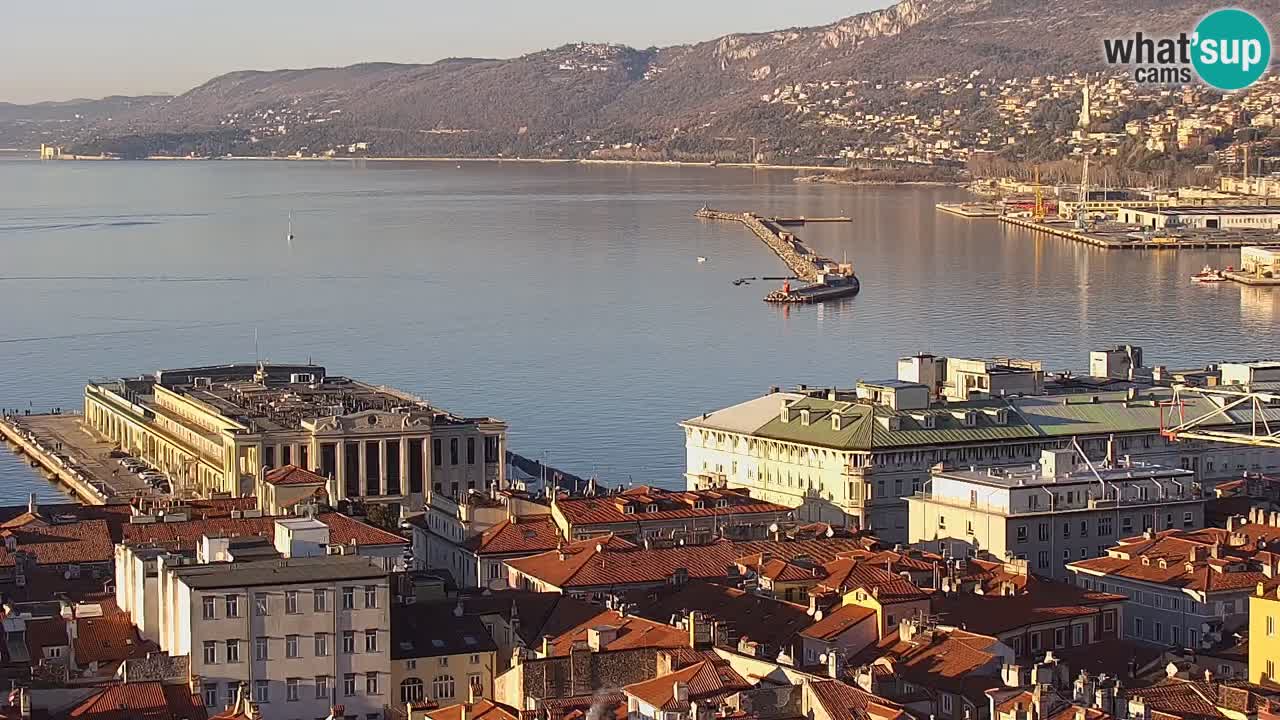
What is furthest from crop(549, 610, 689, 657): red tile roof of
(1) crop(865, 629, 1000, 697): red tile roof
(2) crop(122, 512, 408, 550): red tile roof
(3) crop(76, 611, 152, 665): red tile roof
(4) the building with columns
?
(4) the building with columns

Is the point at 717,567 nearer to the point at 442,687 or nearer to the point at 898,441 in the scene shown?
the point at 442,687

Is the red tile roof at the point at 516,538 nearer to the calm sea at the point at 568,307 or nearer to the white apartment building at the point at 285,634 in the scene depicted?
the white apartment building at the point at 285,634

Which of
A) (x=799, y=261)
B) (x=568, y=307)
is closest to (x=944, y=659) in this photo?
(x=568, y=307)

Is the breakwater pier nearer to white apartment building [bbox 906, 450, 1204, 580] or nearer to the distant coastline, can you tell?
white apartment building [bbox 906, 450, 1204, 580]

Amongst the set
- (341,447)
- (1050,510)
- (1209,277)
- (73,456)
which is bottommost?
(1209,277)

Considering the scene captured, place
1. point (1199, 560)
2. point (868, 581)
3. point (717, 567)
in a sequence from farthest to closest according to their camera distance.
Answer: point (717, 567) < point (1199, 560) < point (868, 581)

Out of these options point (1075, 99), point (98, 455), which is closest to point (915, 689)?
point (98, 455)

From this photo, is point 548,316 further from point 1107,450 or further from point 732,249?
point 1107,450
